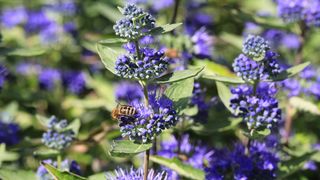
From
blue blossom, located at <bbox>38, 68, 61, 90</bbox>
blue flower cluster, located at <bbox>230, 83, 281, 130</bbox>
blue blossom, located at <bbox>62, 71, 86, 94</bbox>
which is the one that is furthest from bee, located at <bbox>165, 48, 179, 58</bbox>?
blue blossom, located at <bbox>38, 68, 61, 90</bbox>

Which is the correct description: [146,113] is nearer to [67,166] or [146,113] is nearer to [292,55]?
[67,166]

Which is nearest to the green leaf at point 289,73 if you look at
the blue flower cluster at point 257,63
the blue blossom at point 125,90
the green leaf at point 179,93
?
the blue flower cluster at point 257,63

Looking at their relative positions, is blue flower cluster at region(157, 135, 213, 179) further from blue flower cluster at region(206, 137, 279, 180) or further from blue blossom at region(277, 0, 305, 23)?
blue blossom at region(277, 0, 305, 23)

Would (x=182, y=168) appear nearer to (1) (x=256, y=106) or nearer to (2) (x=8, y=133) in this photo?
(1) (x=256, y=106)

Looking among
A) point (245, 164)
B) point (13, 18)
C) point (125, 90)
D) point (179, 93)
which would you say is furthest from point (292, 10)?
point (13, 18)

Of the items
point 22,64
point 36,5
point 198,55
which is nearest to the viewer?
point 198,55

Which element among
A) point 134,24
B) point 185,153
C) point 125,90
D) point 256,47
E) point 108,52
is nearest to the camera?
point 134,24

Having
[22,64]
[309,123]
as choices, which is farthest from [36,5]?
[309,123]
